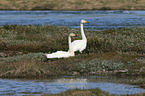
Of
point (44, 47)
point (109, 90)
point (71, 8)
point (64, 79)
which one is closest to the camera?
point (109, 90)

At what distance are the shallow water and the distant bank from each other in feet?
300

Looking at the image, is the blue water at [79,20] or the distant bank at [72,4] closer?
the blue water at [79,20]

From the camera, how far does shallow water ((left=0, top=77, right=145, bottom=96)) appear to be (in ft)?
44.9

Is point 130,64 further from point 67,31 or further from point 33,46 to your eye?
point 67,31

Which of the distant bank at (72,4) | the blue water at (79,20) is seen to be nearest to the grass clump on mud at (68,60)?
the blue water at (79,20)

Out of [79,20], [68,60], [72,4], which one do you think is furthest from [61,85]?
[72,4]

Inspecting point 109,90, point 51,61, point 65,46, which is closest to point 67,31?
point 65,46

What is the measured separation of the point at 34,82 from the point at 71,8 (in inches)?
3740

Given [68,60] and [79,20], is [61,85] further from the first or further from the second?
[79,20]

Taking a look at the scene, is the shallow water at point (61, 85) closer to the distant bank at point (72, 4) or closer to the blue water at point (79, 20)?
the blue water at point (79, 20)

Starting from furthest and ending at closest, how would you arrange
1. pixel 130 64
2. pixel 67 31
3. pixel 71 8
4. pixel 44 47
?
pixel 71 8 → pixel 67 31 → pixel 44 47 → pixel 130 64

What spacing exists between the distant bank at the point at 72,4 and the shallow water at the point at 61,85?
91.3 meters

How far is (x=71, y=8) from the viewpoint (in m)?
110

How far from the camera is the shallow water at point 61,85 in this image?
539 inches
